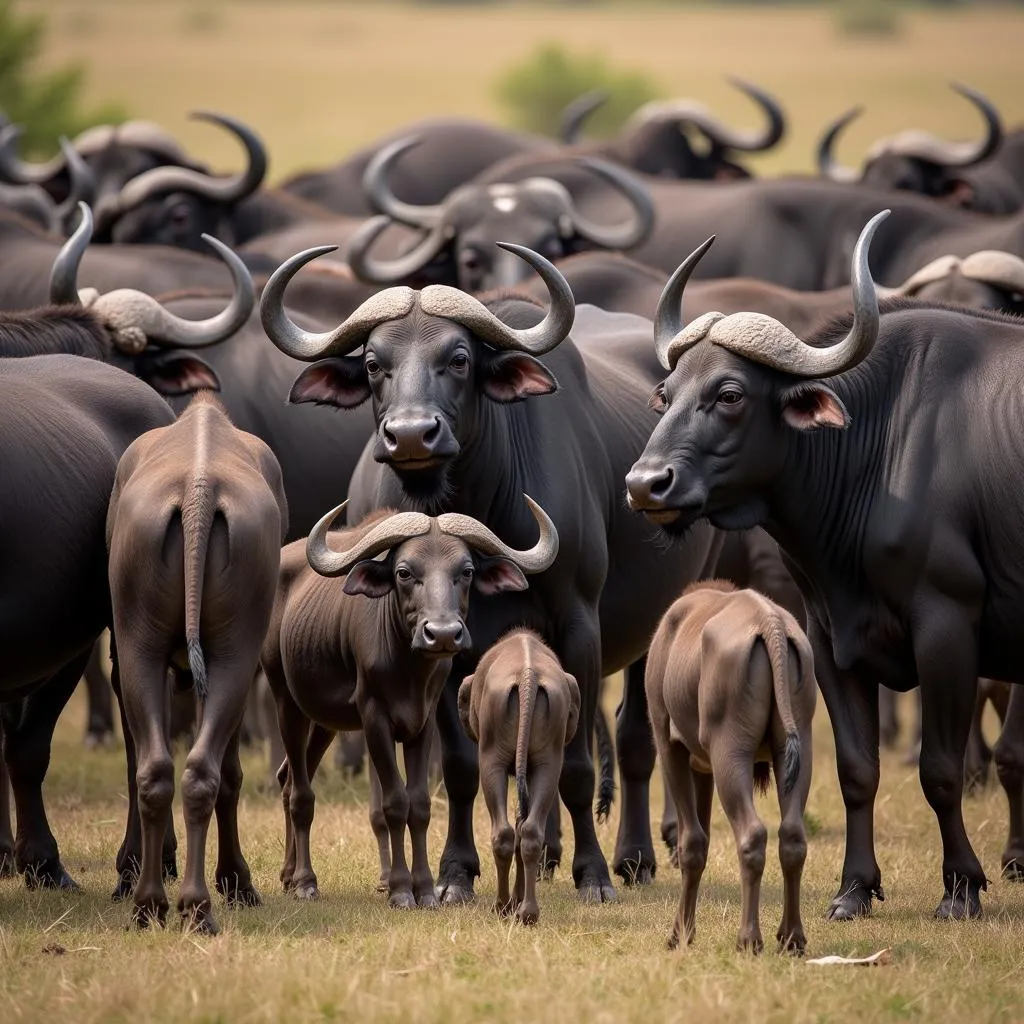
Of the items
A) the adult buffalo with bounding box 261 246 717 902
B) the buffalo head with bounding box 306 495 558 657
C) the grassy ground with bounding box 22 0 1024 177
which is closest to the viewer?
the buffalo head with bounding box 306 495 558 657

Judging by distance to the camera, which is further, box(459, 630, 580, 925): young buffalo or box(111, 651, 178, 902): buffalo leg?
box(111, 651, 178, 902): buffalo leg

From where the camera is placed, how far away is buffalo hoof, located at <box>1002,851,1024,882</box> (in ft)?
32.9

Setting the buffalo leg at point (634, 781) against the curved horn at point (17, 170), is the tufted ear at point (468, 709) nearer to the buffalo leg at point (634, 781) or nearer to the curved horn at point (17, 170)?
the buffalo leg at point (634, 781)

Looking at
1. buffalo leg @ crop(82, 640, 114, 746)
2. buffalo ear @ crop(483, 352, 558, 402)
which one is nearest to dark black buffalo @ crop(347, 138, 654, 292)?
buffalo leg @ crop(82, 640, 114, 746)

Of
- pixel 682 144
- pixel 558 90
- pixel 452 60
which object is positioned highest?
pixel 452 60

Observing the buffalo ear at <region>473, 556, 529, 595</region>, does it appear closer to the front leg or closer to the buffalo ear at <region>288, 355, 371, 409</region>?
the front leg

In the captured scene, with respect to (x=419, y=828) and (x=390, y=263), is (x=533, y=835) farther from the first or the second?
(x=390, y=263)

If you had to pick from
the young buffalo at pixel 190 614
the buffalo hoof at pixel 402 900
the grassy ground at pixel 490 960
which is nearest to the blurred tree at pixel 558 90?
the grassy ground at pixel 490 960

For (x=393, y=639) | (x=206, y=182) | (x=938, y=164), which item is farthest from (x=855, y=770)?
(x=938, y=164)

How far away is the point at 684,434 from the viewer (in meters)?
8.80

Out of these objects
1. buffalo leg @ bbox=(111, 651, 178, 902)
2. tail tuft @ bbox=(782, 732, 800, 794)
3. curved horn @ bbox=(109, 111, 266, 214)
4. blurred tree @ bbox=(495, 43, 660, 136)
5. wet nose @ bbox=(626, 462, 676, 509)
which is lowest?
buffalo leg @ bbox=(111, 651, 178, 902)

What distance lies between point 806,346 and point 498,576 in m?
1.69

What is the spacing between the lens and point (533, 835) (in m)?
8.20

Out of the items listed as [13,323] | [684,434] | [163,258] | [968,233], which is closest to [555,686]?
[684,434]
